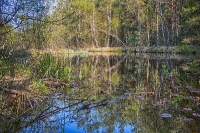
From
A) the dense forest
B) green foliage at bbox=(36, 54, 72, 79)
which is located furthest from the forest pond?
the dense forest

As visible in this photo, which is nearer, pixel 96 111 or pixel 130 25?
pixel 96 111

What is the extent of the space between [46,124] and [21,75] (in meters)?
2.73

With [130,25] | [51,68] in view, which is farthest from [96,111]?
[130,25]

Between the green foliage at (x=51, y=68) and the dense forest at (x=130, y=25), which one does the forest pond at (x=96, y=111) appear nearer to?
the green foliage at (x=51, y=68)

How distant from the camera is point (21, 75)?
18.5 feet

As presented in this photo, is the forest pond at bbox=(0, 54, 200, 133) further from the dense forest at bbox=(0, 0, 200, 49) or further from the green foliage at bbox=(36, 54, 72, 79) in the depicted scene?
the dense forest at bbox=(0, 0, 200, 49)

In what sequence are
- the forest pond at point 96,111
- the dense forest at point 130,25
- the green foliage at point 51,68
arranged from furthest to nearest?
the dense forest at point 130,25 < the green foliage at point 51,68 < the forest pond at point 96,111

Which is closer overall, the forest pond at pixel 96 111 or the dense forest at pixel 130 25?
the forest pond at pixel 96 111

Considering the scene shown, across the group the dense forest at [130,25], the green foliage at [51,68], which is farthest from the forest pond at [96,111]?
the dense forest at [130,25]

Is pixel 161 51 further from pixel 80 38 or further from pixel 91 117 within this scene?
pixel 91 117

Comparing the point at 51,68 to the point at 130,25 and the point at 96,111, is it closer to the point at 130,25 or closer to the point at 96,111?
the point at 96,111

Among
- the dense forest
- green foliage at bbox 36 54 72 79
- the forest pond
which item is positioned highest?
the dense forest

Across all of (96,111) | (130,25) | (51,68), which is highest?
(130,25)

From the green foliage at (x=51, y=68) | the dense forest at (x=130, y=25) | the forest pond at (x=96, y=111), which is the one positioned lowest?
the forest pond at (x=96, y=111)
